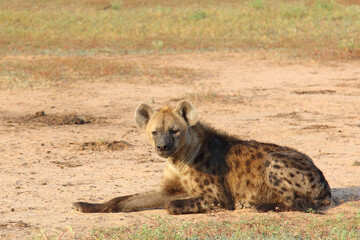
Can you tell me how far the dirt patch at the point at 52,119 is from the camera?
29.5ft

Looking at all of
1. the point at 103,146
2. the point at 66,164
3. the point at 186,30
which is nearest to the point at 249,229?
the point at 66,164

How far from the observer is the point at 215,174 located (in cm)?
512

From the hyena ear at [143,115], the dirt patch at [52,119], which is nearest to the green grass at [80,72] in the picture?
the dirt patch at [52,119]

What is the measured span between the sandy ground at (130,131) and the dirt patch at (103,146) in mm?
12

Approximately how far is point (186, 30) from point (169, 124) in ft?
53.9

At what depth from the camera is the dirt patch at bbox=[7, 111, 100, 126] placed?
8.98 meters

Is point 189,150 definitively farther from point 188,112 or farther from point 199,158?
point 188,112

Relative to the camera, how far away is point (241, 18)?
76.8 ft

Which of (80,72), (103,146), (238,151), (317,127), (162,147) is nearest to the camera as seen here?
(162,147)

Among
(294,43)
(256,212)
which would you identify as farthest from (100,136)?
(294,43)

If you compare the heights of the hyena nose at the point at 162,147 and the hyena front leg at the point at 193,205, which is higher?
the hyena nose at the point at 162,147

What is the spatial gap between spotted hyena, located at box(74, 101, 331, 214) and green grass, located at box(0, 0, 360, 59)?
1046 cm

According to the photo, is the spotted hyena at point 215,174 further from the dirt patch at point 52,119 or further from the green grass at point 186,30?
the green grass at point 186,30

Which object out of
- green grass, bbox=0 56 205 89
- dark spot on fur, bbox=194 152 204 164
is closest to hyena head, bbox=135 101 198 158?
dark spot on fur, bbox=194 152 204 164
